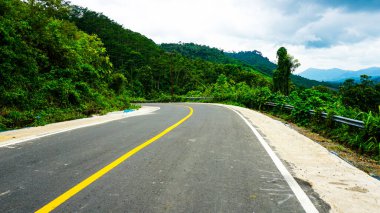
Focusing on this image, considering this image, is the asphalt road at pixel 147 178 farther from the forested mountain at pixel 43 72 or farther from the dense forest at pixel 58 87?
the forested mountain at pixel 43 72

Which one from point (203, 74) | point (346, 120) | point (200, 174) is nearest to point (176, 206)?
point (200, 174)

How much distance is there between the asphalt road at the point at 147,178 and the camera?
3234mm

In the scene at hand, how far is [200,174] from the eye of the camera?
443 cm

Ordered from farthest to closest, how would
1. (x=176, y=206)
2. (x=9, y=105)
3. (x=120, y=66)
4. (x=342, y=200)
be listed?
(x=120, y=66) < (x=9, y=105) < (x=342, y=200) < (x=176, y=206)

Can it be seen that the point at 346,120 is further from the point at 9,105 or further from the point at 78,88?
the point at 78,88

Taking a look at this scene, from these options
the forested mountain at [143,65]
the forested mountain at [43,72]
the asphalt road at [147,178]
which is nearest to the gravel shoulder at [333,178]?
the asphalt road at [147,178]

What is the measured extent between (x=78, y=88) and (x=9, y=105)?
5.86 m

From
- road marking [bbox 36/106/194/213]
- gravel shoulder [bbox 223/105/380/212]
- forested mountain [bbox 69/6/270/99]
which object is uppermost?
forested mountain [bbox 69/6/270/99]

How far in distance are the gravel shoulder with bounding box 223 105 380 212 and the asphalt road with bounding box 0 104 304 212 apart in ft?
1.59

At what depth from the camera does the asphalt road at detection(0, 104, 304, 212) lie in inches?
127

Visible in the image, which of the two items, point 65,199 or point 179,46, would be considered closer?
point 65,199

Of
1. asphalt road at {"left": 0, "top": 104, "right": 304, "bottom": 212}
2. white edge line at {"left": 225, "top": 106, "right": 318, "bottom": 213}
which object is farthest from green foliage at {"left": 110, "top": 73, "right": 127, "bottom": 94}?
white edge line at {"left": 225, "top": 106, "right": 318, "bottom": 213}

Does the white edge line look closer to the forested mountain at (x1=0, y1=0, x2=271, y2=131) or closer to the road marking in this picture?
the road marking

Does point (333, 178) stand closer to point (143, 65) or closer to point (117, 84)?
point (117, 84)
